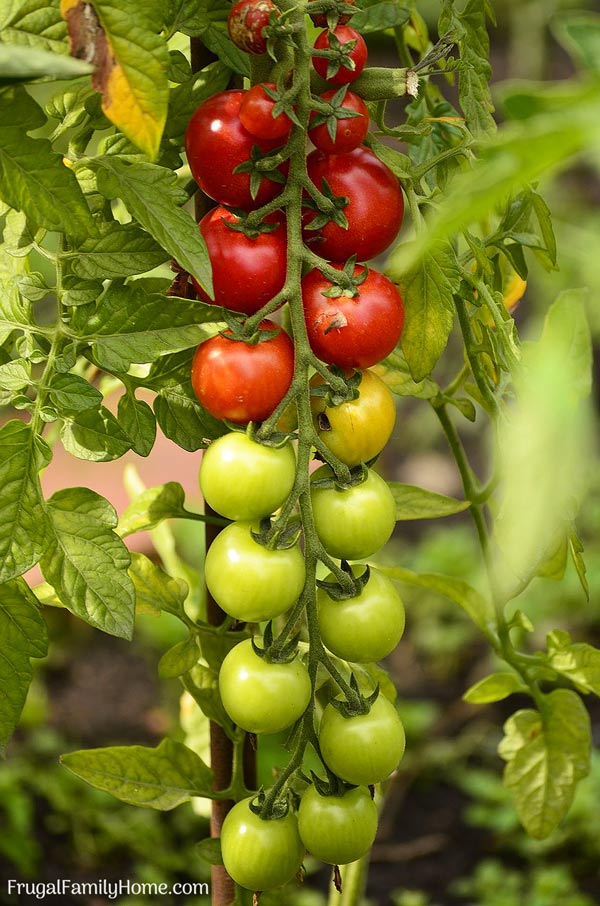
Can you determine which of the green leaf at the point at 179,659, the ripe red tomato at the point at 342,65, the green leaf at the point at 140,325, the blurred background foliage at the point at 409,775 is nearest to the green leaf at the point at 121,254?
the green leaf at the point at 140,325

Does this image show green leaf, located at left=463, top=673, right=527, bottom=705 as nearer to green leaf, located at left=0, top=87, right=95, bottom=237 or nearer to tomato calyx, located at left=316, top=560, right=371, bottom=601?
tomato calyx, located at left=316, top=560, right=371, bottom=601

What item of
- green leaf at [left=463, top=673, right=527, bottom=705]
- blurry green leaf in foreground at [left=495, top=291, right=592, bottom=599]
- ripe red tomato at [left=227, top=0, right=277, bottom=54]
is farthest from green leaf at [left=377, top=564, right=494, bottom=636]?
blurry green leaf in foreground at [left=495, top=291, right=592, bottom=599]

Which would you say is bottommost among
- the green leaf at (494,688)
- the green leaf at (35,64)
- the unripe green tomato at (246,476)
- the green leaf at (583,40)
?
the green leaf at (494,688)

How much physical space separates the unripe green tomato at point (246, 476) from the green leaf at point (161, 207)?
0.07m

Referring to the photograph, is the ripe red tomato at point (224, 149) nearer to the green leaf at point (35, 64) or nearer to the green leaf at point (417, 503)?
the green leaf at point (35, 64)

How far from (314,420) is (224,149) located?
0.14 meters

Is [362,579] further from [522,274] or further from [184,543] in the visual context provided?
[184,543]

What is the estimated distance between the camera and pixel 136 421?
20.0 inches

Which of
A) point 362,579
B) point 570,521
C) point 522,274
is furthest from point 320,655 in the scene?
point 522,274

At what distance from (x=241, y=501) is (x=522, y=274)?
248mm

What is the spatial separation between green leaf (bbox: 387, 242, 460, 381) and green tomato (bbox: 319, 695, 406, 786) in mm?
179

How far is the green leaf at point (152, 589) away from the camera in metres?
0.62

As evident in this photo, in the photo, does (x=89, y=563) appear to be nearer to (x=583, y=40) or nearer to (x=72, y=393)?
(x=72, y=393)

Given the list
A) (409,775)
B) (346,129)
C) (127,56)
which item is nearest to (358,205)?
(346,129)
